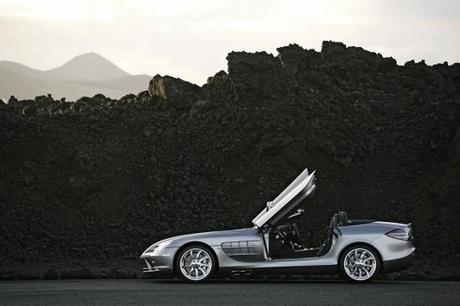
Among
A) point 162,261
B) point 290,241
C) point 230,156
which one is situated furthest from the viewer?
point 230,156

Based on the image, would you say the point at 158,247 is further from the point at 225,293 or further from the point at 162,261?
the point at 225,293

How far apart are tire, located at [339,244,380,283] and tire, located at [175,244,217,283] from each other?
2206mm

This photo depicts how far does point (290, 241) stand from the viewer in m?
15.3

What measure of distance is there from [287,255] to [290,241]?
1.34 feet

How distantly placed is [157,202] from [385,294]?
13.3 meters

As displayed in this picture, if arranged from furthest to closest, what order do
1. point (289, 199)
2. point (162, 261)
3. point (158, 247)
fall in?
point (158, 247)
point (162, 261)
point (289, 199)

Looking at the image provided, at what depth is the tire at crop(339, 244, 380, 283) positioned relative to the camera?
582 inches

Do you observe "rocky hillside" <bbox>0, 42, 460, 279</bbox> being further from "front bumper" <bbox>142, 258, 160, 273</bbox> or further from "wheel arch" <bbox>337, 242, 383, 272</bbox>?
"wheel arch" <bbox>337, 242, 383, 272</bbox>

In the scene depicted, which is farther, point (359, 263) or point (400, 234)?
point (400, 234)

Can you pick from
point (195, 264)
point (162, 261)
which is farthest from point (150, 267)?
point (195, 264)

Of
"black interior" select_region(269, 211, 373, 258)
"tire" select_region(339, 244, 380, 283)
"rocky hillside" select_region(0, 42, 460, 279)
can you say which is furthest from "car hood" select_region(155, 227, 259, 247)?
"rocky hillside" select_region(0, 42, 460, 279)

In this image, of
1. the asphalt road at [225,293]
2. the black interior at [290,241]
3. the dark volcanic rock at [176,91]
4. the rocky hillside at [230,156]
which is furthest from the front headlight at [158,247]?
the dark volcanic rock at [176,91]

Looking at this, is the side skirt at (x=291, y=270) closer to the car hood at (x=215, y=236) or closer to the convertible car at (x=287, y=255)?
the convertible car at (x=287, y=255)

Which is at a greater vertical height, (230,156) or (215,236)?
(230,156)
